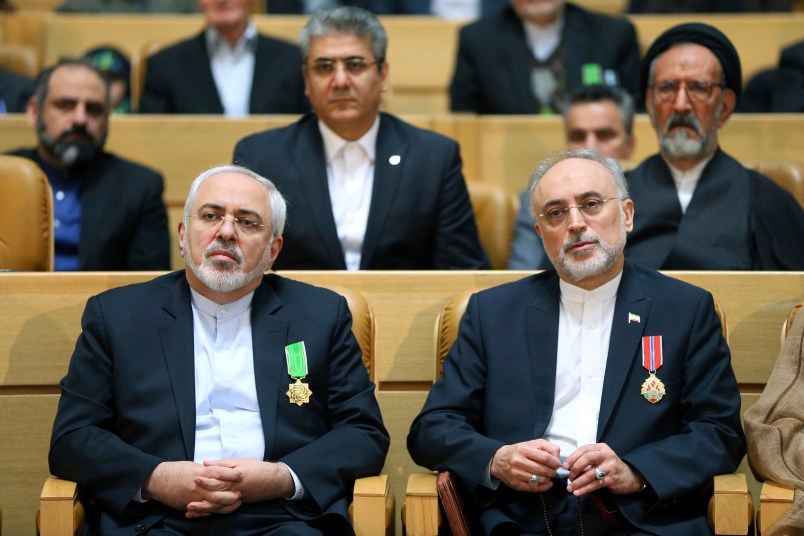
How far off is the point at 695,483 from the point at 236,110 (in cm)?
309

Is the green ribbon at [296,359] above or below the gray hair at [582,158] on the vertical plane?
below

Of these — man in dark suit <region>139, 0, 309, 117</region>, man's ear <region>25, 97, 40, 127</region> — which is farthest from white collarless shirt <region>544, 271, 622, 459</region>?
man in dark suit <region>139, 0, 309, 117</region>

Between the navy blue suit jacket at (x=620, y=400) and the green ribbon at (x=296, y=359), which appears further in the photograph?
the green ribbon at (x=296, y=359)

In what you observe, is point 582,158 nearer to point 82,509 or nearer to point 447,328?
point 447,328

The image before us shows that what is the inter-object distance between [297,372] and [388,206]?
3.25 feet

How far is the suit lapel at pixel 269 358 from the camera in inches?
113

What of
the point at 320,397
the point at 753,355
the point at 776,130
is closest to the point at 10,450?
the point at 320,397

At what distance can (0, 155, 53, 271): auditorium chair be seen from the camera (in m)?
3.59

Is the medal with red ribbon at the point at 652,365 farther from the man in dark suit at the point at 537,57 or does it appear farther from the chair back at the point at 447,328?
the man in dark suit at the point at 537,57

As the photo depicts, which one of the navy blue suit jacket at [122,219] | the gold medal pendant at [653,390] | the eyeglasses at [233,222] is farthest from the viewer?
the navy blue suit jacket at [122,219]

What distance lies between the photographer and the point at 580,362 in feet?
9.63

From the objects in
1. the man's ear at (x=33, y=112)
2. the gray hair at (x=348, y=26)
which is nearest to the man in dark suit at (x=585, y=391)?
the gray hair at (x=348, y=26)

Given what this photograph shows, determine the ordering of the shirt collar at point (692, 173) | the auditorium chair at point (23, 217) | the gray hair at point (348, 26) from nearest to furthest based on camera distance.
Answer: the auditorium chair at point (23, 217)
the shirt collar at point (692, 173)
the gray hair at point (348, 26)

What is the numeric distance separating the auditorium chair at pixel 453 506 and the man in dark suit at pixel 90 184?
5.70 ft
